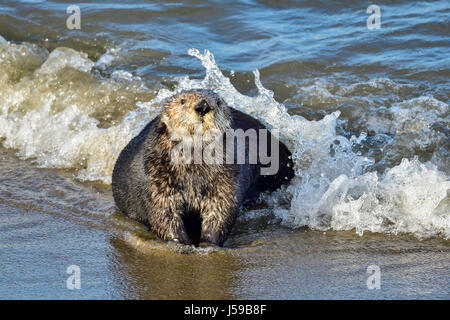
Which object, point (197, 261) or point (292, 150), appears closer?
point (197, 261)

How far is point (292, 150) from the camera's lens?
6.68 meters

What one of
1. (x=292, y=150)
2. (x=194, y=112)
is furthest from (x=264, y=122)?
(x=194, y=112)

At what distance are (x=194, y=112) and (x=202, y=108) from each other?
81 mm

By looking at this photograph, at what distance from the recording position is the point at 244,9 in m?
11.1

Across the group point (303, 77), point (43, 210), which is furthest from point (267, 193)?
point (303, 77)

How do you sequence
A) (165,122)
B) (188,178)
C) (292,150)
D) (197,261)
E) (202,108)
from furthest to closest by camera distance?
(292,150) → (188,178) → (165,122) → (197,261) → (202,108)

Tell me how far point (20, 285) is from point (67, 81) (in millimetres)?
4948

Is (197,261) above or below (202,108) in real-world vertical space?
below

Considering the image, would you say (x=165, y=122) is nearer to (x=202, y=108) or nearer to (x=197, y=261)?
(x=202, y=108)

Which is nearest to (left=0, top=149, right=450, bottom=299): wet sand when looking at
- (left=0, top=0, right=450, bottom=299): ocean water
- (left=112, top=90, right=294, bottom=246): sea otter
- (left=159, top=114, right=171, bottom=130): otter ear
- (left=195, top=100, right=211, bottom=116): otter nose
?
(left=0, top=0, right=450, bottom=299): ocean water

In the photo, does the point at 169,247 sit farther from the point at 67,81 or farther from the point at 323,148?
the point at 67,81

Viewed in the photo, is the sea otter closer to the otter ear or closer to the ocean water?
the otter ear

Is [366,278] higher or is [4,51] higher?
[4,51]

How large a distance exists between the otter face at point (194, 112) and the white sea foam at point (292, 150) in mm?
1248
